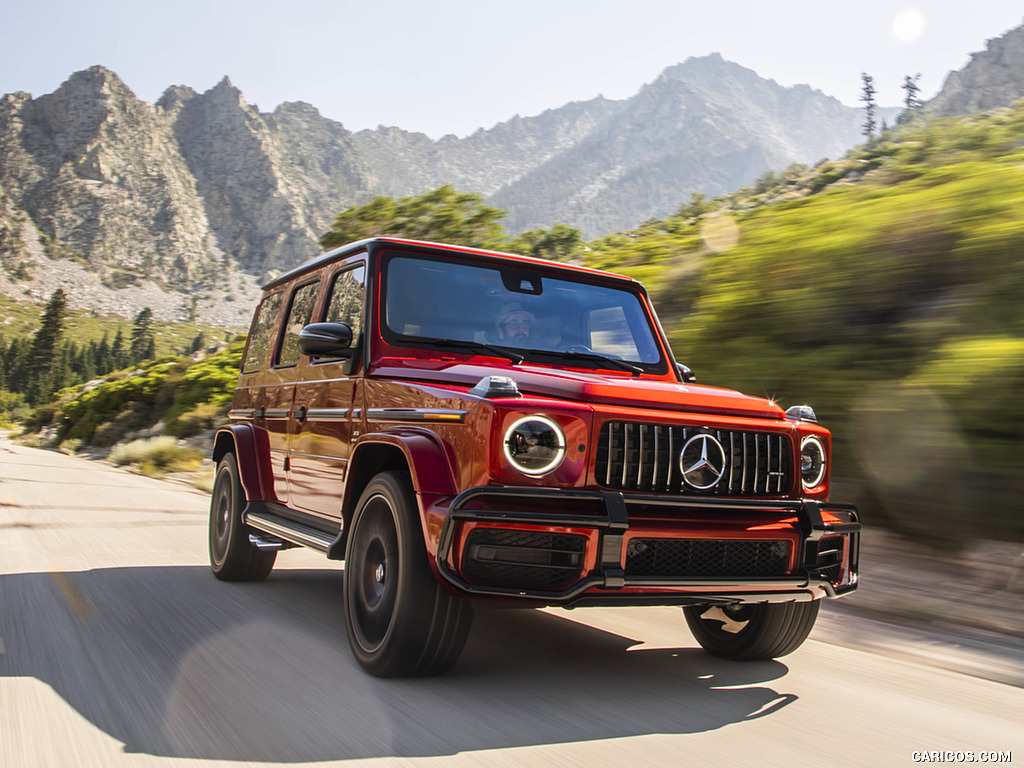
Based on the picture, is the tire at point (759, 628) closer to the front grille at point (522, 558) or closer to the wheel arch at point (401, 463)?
the front grille at point (522, 558)

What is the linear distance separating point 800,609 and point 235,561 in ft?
12.0

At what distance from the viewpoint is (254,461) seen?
233 inches

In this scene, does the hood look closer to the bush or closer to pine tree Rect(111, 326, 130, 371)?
the bush

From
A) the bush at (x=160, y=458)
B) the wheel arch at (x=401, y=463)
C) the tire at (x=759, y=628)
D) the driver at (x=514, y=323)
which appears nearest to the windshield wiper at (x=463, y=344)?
the driver at (x=514, y=323)

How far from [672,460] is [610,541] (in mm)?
457

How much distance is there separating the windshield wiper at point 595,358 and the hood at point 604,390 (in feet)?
1.43

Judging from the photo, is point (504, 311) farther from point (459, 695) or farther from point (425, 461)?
point (459, 695)

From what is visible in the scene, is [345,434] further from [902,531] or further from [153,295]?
[153,295]

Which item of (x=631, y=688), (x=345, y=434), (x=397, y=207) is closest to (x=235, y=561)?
A: (x=345, y=434)

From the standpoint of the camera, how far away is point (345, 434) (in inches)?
176

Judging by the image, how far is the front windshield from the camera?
4555 millimetres

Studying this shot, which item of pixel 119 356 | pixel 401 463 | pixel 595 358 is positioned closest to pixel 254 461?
pixel 401 463

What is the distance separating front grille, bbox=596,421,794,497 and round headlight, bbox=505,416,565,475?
6.9 inches

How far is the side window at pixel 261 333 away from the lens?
20.7 feet
